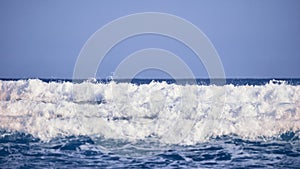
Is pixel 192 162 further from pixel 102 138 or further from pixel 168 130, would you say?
pixel 102 138

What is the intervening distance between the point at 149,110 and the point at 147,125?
1412mm

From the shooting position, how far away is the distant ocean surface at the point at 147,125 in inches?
406

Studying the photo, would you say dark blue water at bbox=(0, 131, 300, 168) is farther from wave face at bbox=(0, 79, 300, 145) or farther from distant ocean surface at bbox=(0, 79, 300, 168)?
wave face at bbox=(0, 79, 300, 145)

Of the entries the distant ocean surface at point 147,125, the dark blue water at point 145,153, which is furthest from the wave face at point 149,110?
the dark blue water at point 145,153

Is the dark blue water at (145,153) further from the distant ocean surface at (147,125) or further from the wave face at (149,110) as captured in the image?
the wave face at (149,110)

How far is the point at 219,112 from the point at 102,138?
4.51 meters

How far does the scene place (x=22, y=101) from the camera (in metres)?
15.5

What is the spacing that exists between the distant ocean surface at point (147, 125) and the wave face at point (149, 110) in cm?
4

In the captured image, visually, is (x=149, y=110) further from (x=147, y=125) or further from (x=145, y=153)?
(x=145, y=153)

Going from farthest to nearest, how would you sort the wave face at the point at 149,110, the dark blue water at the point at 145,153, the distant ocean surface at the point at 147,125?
the wave face at the point at 149,110, the distant ocean surface at the point at 147,125, the dark blue water at the point at 145,153

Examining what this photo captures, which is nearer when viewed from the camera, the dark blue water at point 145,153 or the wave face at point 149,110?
the dark blue water at point 145,153

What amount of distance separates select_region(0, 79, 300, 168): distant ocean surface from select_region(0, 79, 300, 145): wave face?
0.12 feet

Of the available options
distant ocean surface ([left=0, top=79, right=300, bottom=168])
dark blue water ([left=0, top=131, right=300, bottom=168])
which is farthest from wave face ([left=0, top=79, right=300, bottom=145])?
dark blue water ([left=0, top=131, right=300, bottom=168])

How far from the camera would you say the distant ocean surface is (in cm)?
1032
